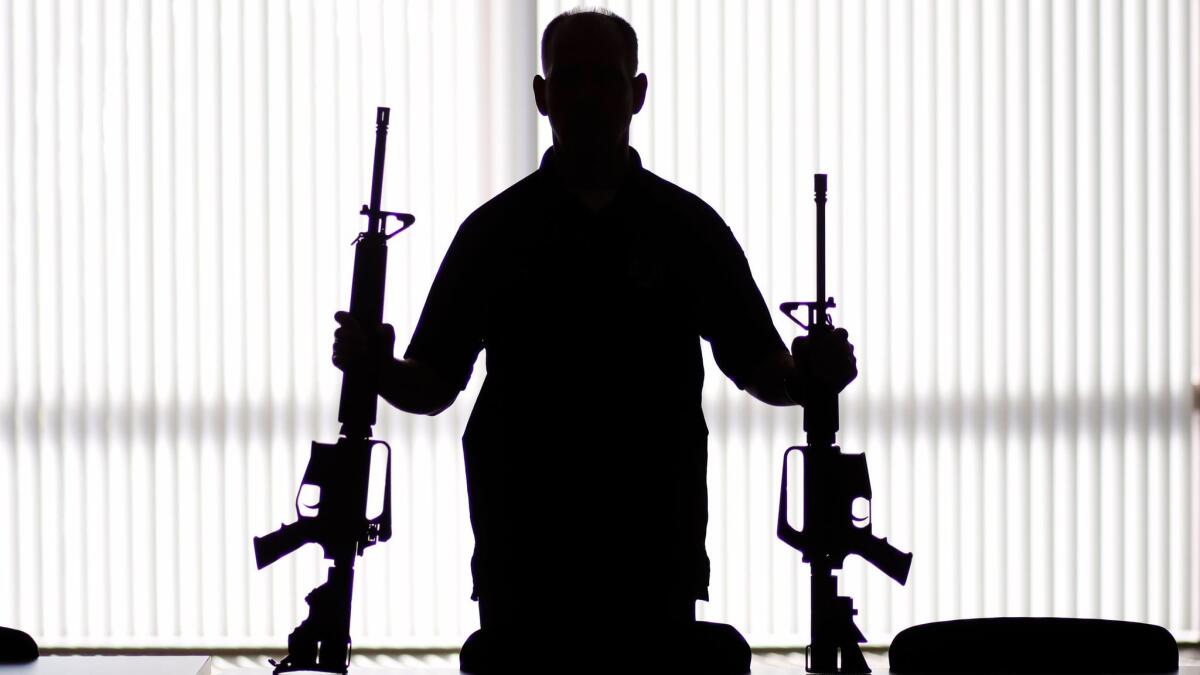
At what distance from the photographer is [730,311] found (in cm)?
162

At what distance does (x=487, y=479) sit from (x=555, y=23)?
670 millimetres

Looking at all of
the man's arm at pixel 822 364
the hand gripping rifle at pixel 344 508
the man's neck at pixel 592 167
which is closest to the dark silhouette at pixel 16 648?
the hand gripping rifle at pixel 344 508

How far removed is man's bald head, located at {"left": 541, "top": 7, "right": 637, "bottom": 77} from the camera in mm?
1519

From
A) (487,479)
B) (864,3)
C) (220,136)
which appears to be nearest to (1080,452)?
(864,3)

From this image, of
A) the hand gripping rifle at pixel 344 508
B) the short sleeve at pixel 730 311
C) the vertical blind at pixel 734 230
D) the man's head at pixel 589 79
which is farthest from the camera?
the vertical blind at pixel 734 230

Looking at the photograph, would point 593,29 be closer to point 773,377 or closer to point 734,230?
point 773,377

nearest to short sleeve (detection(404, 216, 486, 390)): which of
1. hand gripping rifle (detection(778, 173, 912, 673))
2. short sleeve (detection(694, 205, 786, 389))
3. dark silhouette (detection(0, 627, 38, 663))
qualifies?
short sleeve (detection(694, 205, 786, 389))

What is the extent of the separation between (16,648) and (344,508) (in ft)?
2.03

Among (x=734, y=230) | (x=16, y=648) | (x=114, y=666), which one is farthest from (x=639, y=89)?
(x=734, y=230)

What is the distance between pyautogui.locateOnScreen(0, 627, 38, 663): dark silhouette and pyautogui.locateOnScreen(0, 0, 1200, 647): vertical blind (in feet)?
4.80

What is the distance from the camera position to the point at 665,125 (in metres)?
3.06

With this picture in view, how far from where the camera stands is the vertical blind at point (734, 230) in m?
3.05

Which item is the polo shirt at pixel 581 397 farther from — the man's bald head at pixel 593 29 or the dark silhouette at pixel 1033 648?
the dark silhouette at pixel 1033 648

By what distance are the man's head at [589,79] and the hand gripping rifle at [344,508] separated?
247 mm
